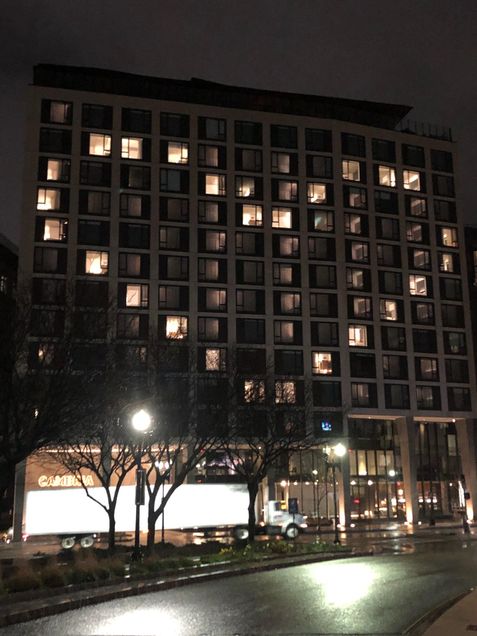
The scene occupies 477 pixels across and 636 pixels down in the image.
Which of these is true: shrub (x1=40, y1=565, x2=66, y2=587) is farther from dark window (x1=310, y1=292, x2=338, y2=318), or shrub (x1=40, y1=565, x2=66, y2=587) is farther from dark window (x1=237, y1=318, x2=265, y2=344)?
dark window (x1=310, y1=292, x2=338, y2=318)

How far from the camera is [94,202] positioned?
69.9m

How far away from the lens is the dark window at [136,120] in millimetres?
72250

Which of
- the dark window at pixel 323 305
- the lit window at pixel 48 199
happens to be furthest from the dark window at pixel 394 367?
the lit window at pixel 48 199

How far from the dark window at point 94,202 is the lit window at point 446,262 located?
36.9 m

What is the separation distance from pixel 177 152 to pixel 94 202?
34.5ft

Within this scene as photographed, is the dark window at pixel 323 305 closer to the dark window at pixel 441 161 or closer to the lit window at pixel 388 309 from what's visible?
the lit window at pixel 388 309

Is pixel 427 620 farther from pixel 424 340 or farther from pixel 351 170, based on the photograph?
pixel 351 170

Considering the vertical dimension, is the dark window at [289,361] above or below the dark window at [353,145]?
below

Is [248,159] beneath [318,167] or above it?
above

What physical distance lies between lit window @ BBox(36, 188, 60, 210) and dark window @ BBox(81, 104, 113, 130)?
25.9 ft

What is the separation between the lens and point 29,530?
44.6m

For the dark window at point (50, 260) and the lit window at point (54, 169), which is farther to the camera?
the lit window at point (54, 169)

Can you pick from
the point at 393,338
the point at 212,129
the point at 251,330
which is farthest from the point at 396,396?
the point at 212,129

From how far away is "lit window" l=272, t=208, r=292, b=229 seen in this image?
245ft
